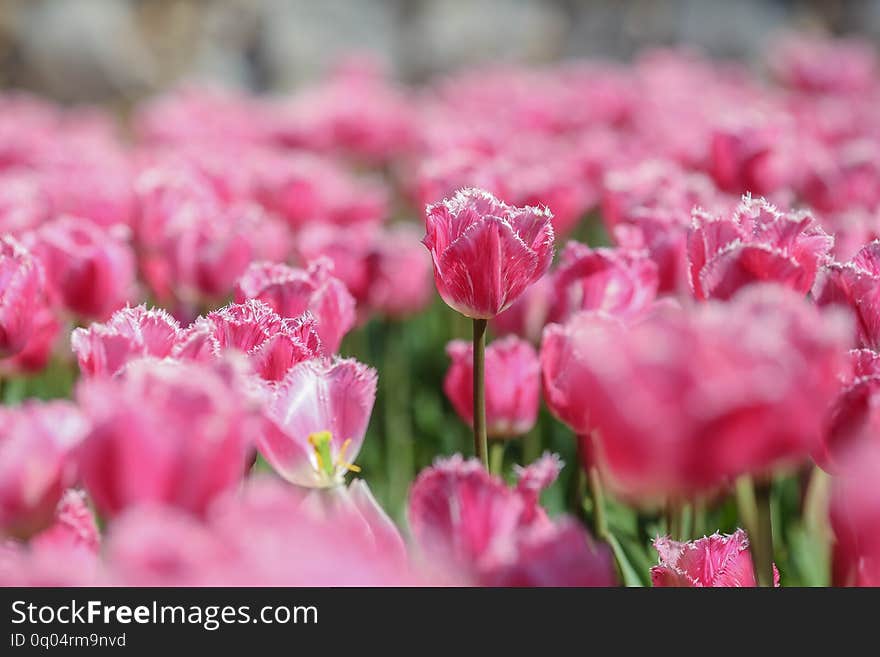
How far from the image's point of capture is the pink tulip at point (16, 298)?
73cm

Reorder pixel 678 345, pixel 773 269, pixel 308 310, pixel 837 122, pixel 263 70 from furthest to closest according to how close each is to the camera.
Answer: pixel 263 70 → pixel 837 122 → pixel 308 310 → pixel 773 269 → pixel 678 345

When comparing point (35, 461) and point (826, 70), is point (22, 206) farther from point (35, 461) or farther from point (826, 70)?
point (826, 70)

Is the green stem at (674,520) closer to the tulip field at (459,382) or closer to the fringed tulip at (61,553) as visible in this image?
the tulip field at (459,382)

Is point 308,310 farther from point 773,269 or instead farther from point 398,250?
point 398,250

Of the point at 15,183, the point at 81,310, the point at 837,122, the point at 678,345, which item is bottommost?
the point at 678,345

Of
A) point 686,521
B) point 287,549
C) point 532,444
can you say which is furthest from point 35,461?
point 532,444

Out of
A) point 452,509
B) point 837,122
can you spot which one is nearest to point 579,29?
point 837,122

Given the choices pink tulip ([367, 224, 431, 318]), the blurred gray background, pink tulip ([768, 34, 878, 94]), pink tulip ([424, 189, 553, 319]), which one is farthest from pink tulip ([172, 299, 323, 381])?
the blurred gray background

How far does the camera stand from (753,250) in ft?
2.01

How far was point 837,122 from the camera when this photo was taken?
78.2 inches

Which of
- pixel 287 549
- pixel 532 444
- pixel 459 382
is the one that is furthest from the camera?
pixel 532 444

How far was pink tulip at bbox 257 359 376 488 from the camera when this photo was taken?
1.96 feet

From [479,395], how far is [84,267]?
1.55 ft

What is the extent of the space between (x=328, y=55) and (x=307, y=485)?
17.3ft
